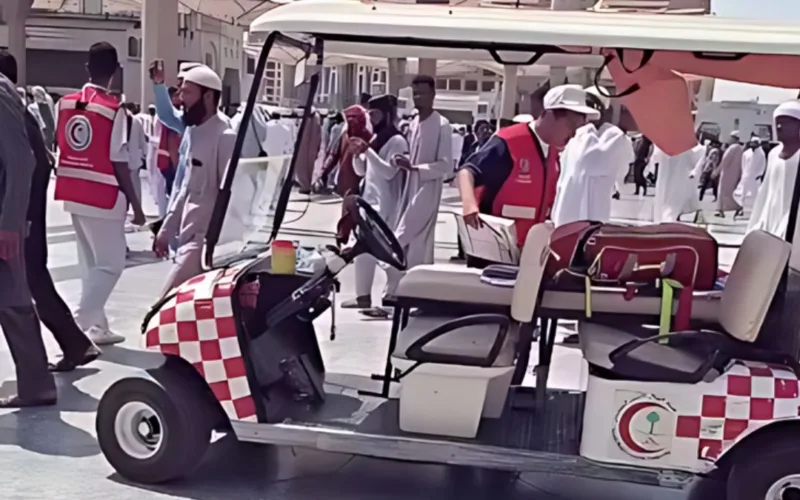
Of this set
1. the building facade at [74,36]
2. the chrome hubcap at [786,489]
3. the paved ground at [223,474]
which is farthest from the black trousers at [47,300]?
the building facade at [74,36]

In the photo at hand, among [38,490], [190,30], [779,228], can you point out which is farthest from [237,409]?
[190,30]

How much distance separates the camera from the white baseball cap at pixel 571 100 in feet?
16.1

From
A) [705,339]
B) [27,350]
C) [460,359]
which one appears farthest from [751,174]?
[460,359]

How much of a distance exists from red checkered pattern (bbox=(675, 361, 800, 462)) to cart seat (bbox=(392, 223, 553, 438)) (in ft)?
2.22

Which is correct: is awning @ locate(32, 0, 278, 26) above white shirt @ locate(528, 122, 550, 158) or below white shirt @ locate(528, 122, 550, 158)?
above

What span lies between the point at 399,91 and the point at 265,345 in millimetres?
3458

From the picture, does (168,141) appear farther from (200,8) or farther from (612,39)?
(200,8)

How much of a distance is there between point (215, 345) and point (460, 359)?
36.0 inches

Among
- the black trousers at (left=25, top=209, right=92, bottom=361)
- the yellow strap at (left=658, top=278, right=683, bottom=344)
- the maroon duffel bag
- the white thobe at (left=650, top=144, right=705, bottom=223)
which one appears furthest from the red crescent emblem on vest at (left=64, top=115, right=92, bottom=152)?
the white thobe at (left=650, top=144, right=705, bottom=223)

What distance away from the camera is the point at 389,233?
14.5ft

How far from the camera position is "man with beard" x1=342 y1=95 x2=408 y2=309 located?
7473mm

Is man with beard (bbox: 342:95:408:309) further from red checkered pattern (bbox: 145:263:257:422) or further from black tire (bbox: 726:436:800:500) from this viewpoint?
black tire (bbox: 726:436:800:500)

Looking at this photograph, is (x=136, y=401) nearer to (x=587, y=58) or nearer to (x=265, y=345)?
(x=265, y=345)

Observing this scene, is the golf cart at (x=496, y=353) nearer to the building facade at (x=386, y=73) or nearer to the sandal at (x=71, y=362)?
the building facade at (x=386, y=73)
